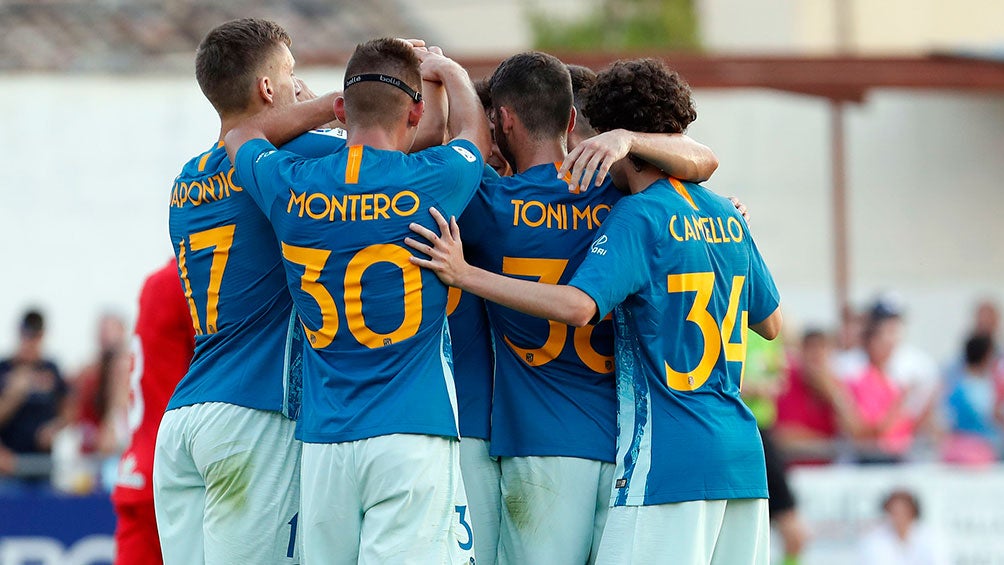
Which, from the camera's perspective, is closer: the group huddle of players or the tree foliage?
the group huddle of players

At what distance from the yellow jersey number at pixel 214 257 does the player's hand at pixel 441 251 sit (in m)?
0.89

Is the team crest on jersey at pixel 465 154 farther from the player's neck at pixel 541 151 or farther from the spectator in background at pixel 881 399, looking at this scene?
the spectator in background at pixel 881 399

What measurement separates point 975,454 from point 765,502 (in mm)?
7589

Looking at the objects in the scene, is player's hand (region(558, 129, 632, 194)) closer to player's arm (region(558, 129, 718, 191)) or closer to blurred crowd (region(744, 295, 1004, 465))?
player's arm (region(558, 129, 718, 191))

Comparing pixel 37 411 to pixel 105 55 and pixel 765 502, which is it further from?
pixel 105 55

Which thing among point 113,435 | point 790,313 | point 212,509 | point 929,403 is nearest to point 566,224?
point 212,509

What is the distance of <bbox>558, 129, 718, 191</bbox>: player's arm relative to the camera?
5336 mm

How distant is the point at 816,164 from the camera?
76.3 ft

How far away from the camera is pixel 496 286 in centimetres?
535

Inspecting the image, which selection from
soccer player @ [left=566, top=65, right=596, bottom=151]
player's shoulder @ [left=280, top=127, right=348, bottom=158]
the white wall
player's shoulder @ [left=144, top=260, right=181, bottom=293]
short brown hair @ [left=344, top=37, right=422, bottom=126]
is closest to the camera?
short brown hair @ [left=344, top=37, right=422, bottom=126]

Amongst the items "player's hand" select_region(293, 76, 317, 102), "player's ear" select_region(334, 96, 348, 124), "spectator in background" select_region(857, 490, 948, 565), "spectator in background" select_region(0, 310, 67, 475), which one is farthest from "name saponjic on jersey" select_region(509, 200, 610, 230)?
"spectator in background" select_region(0, 310, 67, 475)

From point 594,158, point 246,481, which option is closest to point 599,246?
point 594,158

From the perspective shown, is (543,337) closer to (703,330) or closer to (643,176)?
(703,330)

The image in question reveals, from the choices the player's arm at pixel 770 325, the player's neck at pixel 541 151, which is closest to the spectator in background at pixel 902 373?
the player's arm at pixel 770 325
